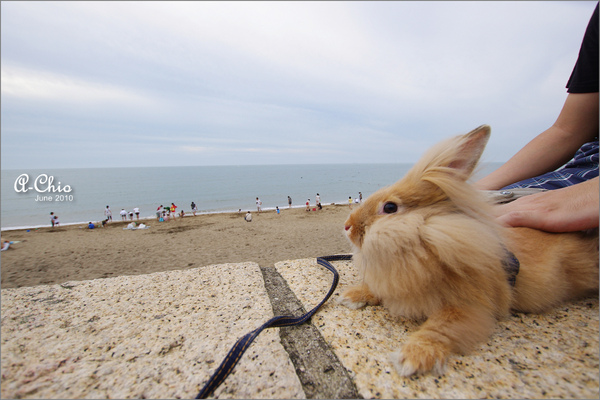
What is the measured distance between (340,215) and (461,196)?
23.6m

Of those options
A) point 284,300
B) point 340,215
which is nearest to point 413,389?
point 284,300

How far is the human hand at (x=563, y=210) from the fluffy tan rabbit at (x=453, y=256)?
0.08 meters

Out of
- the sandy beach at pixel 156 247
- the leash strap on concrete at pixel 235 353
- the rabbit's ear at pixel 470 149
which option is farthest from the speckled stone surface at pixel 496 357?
the sandy beach at pixel 156 247

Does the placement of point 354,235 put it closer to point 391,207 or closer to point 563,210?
point 391,207

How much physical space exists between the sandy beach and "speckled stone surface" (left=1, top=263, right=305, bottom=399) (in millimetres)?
7729

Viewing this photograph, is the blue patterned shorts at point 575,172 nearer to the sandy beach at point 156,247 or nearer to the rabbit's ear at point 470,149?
the rabbit's ear at point 470,149

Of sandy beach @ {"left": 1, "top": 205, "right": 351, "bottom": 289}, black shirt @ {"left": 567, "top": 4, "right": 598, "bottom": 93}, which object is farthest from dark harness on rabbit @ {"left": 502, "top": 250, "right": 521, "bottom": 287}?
sandy beach @ {"left": 1, "top": 205, "right": 351, "bottom": 289}

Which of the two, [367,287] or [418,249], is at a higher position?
[418,249]

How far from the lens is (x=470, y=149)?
1.82 m

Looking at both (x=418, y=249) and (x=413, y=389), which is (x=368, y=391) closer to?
(x=413, y=389)

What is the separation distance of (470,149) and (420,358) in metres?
1.38

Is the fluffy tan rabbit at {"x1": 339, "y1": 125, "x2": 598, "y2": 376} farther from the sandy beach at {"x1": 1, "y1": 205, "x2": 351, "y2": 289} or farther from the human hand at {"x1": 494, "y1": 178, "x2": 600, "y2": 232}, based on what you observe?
the sandy beach at {"x1": 1, "y1": 205, "x2": 351, "y2": 289}

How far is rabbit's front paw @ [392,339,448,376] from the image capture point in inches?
50.1

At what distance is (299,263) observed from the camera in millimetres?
2979
